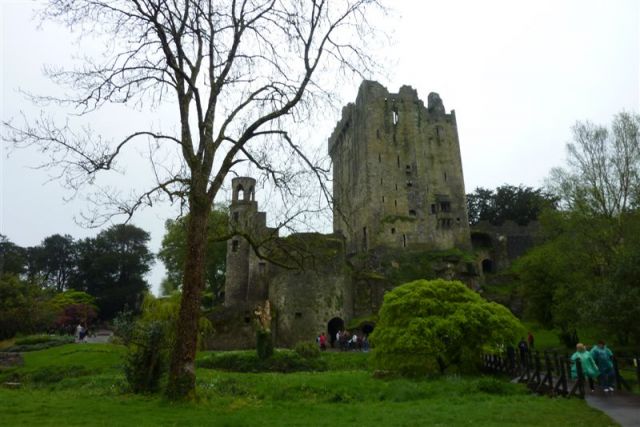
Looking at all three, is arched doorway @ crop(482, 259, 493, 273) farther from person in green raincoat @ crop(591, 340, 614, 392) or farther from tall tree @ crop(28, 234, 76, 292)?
tall tree @ crop(28, 234, 76, 292)

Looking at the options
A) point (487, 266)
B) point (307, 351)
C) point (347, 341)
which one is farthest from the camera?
point (487, 266)

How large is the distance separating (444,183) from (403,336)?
4109 centimetres

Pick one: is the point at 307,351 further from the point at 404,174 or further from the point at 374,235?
the point at 404,174

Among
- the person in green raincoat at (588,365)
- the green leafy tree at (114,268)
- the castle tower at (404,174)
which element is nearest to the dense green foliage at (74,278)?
the green leafy tree at (114,268)

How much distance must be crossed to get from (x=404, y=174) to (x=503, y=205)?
936 inches

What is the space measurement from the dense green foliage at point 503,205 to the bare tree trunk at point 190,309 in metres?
60.3

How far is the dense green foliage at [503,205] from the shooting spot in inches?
2625

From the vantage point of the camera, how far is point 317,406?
1197 cm

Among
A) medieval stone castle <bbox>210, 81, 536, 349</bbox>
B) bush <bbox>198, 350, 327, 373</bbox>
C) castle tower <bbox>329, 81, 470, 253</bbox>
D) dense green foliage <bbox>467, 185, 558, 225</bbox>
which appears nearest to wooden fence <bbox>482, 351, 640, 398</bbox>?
bush <bbox>198, 350, 327, 373</bbox>

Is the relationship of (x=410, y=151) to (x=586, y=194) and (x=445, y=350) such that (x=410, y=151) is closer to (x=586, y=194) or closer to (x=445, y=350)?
(x=586, y=194)

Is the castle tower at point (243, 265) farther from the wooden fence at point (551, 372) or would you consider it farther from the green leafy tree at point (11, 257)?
the green leafy tree at point (11, 257)

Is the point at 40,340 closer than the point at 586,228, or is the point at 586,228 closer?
the point at 586,228

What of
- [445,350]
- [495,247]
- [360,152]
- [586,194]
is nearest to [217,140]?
[445,350]

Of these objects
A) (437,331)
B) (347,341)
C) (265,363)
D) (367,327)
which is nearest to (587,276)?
(437,331)
